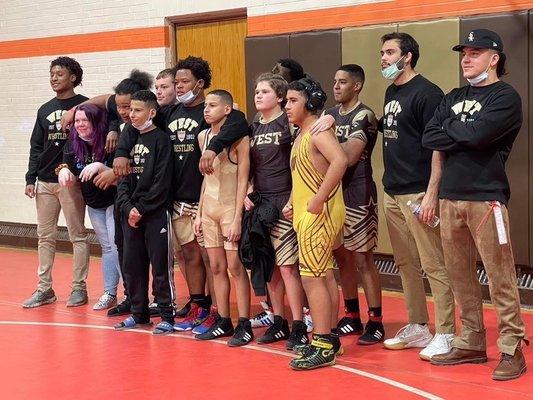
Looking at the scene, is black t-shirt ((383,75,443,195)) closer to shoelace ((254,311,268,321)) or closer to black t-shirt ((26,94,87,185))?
shoelace ((254,311,268,321))

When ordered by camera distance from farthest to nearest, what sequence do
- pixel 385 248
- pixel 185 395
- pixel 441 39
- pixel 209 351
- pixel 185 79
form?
pixel 385 248 → pixel 441 39 → pixel 185 79 → pixel 209 351 → pixel 185 395

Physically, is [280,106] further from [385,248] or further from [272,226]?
[385,248]

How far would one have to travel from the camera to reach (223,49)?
1060 cm

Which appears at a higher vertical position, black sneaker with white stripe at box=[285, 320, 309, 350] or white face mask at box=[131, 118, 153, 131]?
white face mask at box=[131, 118, 153, 131]

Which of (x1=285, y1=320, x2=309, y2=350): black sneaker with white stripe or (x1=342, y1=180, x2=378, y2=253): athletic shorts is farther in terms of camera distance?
(x1=342, y1=180, x2=378, y2=253): athletic shorts

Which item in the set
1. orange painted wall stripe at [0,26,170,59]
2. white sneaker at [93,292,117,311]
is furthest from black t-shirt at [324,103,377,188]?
orange painted wall stripe at [0,26,170,59]

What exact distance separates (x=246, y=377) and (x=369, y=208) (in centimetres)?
169

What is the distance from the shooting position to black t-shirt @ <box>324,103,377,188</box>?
686 centimetres

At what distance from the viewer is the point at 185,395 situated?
18.8 feet

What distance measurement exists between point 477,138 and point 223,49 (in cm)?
533

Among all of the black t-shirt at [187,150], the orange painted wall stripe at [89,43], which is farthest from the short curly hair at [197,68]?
the orange painted wall stripe at [89,43]

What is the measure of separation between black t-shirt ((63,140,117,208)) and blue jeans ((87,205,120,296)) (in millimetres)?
80

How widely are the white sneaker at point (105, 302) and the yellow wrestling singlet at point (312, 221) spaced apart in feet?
8.73

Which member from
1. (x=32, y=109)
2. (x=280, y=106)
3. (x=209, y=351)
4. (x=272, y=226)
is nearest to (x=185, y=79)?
(x=280, y=106)
